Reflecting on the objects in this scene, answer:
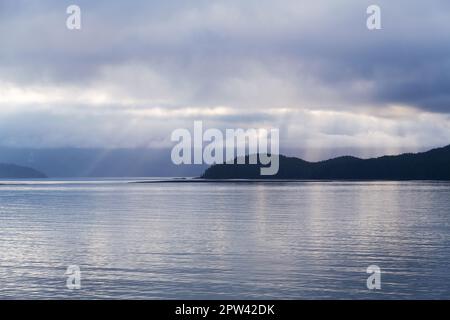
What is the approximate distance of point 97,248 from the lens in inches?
2231

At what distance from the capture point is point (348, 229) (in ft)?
247

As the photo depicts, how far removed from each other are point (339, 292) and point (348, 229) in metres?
40.8

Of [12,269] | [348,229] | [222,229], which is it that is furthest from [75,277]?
[348,229]

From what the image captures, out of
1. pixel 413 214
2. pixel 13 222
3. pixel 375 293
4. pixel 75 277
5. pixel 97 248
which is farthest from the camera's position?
pixel 413 214

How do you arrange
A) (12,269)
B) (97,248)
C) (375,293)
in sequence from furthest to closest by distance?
(97,248) → (12,269) → (375,293)

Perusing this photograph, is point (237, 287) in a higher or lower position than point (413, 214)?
lower

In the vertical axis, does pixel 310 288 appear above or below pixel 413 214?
below

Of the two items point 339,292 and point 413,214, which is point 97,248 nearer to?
point 339,292
